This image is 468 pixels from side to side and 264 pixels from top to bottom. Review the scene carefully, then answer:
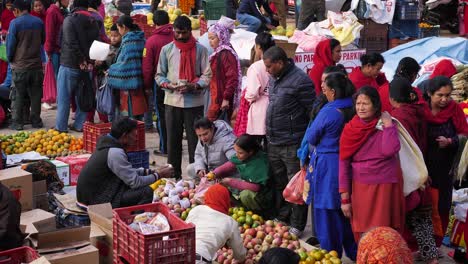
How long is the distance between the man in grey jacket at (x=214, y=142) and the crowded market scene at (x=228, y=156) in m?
0.02

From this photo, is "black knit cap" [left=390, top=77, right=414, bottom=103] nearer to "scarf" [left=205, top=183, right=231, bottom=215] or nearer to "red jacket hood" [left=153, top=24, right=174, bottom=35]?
"scarf" [left=205, top=183, right=231, bottom=215]

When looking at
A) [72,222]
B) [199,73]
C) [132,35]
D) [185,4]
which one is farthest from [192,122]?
[185,4]

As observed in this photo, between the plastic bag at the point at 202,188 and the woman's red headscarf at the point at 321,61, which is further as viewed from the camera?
the woman's red headscarf at the point at 321,61

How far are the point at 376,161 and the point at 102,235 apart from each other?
213 cm

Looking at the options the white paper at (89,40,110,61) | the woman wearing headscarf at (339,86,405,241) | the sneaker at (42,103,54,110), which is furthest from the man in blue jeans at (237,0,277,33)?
the woman wearing headscarf at (339,86,405,241)

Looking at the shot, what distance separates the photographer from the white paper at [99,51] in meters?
10.7

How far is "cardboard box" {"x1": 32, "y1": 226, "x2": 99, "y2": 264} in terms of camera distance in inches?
227

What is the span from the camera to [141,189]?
7.44 m

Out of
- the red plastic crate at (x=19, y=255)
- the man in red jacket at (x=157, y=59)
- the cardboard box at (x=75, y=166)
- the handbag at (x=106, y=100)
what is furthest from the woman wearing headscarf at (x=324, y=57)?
the red plastic crate at (x=19, y=255)

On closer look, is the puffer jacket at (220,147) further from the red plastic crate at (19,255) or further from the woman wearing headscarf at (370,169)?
the red plastic crate at (19,255)

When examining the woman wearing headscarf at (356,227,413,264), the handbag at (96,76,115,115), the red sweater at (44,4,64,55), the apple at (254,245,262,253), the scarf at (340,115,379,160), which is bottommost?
the apple at (254,245,262,253)

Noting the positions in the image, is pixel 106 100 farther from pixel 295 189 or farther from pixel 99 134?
pixel 295 189

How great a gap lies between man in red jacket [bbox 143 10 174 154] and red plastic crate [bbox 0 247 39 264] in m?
4.84

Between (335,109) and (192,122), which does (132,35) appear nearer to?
(192,122)
